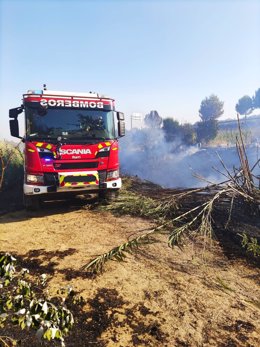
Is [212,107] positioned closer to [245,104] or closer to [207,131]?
[245,104]

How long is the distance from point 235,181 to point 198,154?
127ft

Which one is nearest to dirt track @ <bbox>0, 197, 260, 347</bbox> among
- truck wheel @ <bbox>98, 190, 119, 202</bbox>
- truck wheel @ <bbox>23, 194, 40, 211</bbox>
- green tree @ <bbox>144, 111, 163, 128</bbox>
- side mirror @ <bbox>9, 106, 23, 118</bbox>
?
truck wheel @ <bbox>23, 194, 40, 211</bbox>

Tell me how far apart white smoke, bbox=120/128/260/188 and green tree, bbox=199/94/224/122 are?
26497mm

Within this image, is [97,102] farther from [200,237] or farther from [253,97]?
[253,97]

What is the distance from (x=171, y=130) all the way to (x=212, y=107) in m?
27.8

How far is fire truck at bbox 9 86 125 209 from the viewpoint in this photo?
22.8 feet

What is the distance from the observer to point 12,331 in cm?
312

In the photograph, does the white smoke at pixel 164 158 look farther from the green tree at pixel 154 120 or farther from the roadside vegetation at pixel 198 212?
the roadside vegetation at pixel 198 212

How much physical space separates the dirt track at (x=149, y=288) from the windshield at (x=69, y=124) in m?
2.29

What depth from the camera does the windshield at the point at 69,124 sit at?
23.0ft

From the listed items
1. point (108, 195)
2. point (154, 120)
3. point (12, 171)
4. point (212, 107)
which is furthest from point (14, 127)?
point (212, 107)

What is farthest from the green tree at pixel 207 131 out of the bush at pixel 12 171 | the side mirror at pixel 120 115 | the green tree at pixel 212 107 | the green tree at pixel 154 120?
the side mirror at pixel 120 115

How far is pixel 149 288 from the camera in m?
3.98

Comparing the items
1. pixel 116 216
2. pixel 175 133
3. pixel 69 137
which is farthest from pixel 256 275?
→ pixel 175 133
